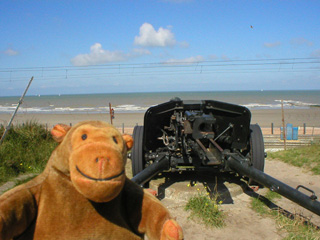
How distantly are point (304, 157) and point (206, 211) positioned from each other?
4.51m

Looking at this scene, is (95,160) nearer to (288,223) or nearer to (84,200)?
(84,200)

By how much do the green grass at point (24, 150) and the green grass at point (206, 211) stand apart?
11.4ft

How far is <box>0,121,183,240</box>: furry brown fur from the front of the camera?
5.29 ft

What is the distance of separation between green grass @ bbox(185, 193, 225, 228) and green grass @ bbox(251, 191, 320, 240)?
27.0 inches

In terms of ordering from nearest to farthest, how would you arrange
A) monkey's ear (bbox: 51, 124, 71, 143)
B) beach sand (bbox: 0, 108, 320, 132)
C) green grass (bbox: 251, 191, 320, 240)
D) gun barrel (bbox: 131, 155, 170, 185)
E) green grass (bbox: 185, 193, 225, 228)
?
monkey's ear (bbox: 51, 124, 71, 143) < green grass (bbox: 251, 191, 320, 240) < gun barrel (bbox: 131, 155, 170, 185) < green grass (bbox: 185, 193, 225, 228) < beach sand (bbox: 0, 108, 320, 132)

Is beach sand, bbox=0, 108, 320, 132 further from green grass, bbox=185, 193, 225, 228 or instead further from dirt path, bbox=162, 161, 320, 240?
green grass, bbox=185, 193, 225, 228

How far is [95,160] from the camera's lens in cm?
159

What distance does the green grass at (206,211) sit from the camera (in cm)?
413

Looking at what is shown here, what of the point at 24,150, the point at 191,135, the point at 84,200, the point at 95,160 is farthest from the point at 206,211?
the point at 24,150

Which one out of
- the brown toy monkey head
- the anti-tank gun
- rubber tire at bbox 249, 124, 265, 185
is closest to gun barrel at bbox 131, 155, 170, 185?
the anti-tank gun

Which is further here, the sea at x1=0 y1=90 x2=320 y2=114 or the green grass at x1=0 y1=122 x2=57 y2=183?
the sea at x1=0 y1=90 x2=320 y2=114

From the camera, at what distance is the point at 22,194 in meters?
1.77

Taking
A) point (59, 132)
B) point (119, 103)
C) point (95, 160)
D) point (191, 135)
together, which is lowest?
point (119, 103)

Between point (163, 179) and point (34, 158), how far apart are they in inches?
116
